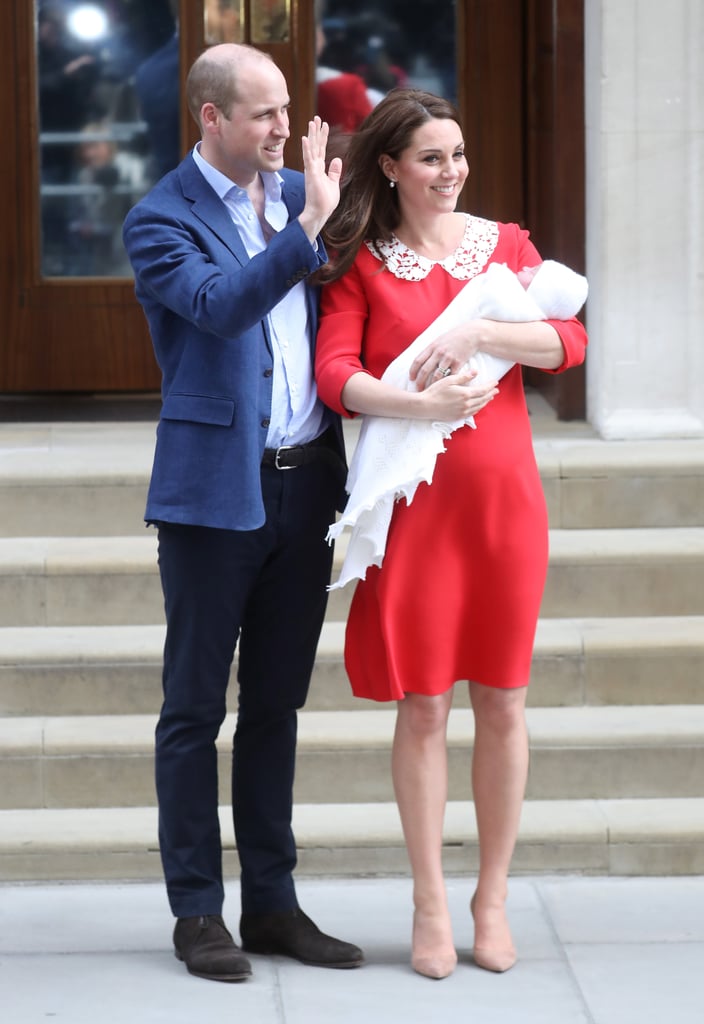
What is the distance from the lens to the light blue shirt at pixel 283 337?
320 centimetres

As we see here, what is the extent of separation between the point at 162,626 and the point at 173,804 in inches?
48.1

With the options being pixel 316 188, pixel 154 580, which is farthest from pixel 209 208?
pixel 154 580

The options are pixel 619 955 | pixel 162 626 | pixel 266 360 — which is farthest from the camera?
pixel 162 626

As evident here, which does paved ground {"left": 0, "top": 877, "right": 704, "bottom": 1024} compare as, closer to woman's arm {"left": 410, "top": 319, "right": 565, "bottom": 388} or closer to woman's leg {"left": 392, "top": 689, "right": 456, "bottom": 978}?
woman's leg {"left": 392, "top": 689, "right": 456, "bottom": 978}

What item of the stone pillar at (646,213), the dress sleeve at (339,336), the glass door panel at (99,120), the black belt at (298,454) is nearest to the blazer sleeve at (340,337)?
the dress sleeve at (339,336)

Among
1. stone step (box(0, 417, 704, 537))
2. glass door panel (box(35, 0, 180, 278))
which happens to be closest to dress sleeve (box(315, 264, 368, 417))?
stone step (box(0, 417, 704, 537))

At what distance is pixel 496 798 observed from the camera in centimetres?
335

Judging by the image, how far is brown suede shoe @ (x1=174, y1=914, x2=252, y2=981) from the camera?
333 centimetres

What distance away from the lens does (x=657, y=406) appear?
5305mm

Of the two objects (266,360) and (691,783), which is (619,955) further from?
(266,360)

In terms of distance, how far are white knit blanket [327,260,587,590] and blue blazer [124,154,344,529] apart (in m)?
0.21

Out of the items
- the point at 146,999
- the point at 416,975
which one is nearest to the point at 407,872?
the point at 416,975

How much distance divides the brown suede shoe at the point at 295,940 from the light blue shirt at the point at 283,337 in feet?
3.38

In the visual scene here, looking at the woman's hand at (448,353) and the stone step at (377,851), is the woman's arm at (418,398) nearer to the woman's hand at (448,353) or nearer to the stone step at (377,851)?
the woman's hand at (448,353)
